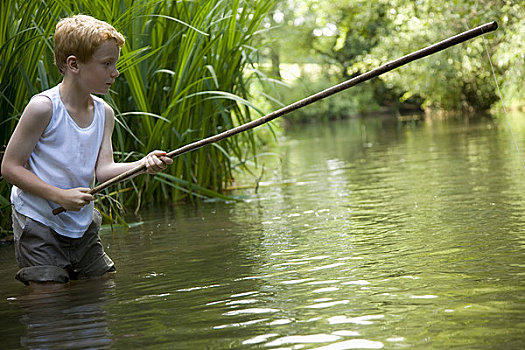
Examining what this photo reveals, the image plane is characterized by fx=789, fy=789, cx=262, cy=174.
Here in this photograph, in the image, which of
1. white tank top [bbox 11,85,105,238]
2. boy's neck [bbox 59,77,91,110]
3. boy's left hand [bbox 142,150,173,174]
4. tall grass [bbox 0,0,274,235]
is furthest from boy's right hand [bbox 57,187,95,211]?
tall grass [bbox 0,0,274,235]

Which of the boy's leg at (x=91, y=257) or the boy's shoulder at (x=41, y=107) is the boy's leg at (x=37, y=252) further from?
the boy's shoulder at (x=41, y=107)

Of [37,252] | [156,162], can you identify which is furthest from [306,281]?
[37,252]

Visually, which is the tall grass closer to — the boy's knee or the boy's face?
the boy's face

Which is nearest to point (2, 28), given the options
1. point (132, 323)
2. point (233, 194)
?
point (132, 323)

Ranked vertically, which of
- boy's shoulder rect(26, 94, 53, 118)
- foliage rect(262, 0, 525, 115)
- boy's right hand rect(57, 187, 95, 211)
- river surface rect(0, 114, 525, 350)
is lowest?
river surface rect(0, 114, 525, 350)

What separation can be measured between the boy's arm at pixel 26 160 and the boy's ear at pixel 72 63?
17 cm

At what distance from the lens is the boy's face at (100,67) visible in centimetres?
326

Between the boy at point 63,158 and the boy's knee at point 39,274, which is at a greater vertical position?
the boy at point 63,158

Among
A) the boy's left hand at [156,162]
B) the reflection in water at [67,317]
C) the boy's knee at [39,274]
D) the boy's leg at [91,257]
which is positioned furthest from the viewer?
the boy's leg at [91,257]

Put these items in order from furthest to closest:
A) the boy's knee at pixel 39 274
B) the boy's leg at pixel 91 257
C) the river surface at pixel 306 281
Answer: the boy's leg at pixel 91 257, the boy's knee at pixel 39 274, the river surface at pixel 306 281

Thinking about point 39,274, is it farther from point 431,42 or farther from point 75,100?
point 431,42

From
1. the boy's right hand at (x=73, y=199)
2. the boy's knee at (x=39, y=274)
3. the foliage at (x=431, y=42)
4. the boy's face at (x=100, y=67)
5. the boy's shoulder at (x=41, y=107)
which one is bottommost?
the boy's knee at (x=39, y=274)

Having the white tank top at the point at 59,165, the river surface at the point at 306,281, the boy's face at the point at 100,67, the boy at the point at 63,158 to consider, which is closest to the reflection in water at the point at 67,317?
the river surface at the point at 306,281

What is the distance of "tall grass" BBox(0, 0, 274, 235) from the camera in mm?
4938
